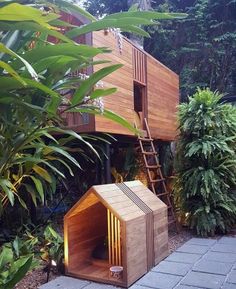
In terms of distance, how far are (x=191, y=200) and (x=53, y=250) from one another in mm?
2720

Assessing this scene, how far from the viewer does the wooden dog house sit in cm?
302

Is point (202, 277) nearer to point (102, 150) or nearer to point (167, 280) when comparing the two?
point (167, 280)

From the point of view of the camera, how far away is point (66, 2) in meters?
1.03

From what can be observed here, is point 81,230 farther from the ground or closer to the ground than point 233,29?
closer to the ground

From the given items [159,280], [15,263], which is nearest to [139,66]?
[159,280]

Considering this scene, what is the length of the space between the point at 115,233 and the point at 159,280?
2.03ft

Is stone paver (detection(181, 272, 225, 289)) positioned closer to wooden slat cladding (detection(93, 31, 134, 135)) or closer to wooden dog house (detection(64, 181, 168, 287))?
wooden dog house (detection(64, 181, 168, 287))

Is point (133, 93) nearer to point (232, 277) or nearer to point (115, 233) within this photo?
point (115, 233)

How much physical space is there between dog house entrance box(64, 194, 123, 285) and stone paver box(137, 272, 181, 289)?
0.85 ft

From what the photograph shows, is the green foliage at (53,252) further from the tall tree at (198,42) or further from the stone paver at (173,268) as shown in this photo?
the tall tree at (198,42)

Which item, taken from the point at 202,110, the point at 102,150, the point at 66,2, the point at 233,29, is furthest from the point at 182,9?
the point at 66,2

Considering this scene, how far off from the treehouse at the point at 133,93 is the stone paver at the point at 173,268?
175 cm

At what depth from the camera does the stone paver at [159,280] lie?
9.81 feet

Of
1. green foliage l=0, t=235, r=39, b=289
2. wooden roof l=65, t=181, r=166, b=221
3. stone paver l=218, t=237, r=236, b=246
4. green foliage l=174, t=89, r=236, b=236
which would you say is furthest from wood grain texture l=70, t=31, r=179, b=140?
stone paver l=218, t=237, r=236, b=246
